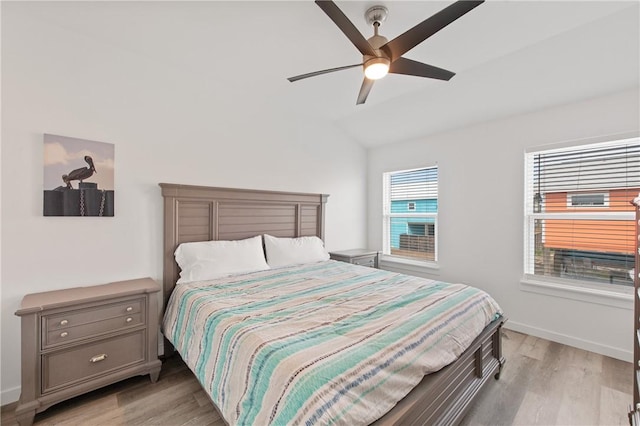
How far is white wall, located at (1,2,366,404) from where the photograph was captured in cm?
192

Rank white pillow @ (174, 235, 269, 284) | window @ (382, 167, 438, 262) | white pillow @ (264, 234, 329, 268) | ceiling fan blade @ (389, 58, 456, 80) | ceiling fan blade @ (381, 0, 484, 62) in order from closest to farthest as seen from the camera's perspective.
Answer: ceiling fan blade @ (381, 0, 484, 62) → ceiling fan blade @ (389, 58, 456, 80) → white pillow @ (174, 235, 269, 284) → white pillow @ (264, 234, 329, 268) → window @ (382, 167, 438, 262)

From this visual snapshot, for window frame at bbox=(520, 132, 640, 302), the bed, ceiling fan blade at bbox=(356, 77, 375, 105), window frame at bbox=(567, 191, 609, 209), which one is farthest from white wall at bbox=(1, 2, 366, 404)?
window frame at bbox=(567, 191, 609, 209)

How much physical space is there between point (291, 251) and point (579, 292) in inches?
115

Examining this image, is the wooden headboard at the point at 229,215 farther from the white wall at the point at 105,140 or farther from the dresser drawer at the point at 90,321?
the dresser drawer at the point at 90,321

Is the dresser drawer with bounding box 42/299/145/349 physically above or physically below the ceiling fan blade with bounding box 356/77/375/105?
below

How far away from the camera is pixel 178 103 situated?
2658mm

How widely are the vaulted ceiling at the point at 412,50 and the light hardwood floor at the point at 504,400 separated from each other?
2488 millimetres

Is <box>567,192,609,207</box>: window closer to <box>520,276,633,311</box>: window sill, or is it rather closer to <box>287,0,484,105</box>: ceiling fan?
<box>520,276,633,311</box>: window sill

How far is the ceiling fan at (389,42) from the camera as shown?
1.41m

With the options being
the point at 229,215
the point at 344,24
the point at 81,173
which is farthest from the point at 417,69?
the point at 81,173

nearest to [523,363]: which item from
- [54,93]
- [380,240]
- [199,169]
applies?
[380,240]

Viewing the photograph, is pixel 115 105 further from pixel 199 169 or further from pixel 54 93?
pixel 199 169

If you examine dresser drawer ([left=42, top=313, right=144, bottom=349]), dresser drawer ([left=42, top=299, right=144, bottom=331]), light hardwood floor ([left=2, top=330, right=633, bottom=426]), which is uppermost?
dresser drawer ([left=42, top=299, right=144, bottom=331])

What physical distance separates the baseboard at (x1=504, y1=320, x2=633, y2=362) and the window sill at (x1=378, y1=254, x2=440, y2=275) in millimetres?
1026
